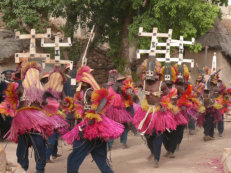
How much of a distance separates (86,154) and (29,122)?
988 millimetres

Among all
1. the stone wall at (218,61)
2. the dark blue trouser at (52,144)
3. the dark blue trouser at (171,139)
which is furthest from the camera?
the stone wall at (218,61)

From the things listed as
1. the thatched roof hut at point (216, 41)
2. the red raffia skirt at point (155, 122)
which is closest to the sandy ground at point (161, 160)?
the red raffia skirt at point (155, 122)

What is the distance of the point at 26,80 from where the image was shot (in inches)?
241

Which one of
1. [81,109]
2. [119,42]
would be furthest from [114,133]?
[119,42]

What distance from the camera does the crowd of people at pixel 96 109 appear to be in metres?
5.95

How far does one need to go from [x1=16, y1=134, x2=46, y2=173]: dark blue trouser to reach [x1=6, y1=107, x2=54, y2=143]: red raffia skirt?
0.11 m

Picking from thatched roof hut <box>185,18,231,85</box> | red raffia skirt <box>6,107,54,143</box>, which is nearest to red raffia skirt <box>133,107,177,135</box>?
red raffia skirt <box>6,107,54,143</box>

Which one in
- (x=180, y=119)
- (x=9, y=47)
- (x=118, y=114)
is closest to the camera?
(x=180, y=119)

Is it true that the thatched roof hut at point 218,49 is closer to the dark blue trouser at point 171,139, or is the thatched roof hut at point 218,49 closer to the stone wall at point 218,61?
the stone wall at point 218,61

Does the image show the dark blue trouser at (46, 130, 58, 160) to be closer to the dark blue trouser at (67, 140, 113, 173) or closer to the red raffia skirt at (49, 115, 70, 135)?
the red raffia skirt at (49, 115, 70, 135)

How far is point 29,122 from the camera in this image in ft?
19.7

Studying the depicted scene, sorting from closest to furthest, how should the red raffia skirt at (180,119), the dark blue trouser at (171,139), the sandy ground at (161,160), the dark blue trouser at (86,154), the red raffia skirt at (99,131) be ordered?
the red raffia skirt at (99,131) < the dark blue trouser at (86,154) < the sandy ground at (161,160) < the red raffia skirt at (180,119) < the dark blue trouser at (171,139)

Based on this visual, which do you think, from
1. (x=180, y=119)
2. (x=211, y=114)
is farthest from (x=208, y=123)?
(x=180, y=119)

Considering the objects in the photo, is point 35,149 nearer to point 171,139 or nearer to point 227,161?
point 227,161
